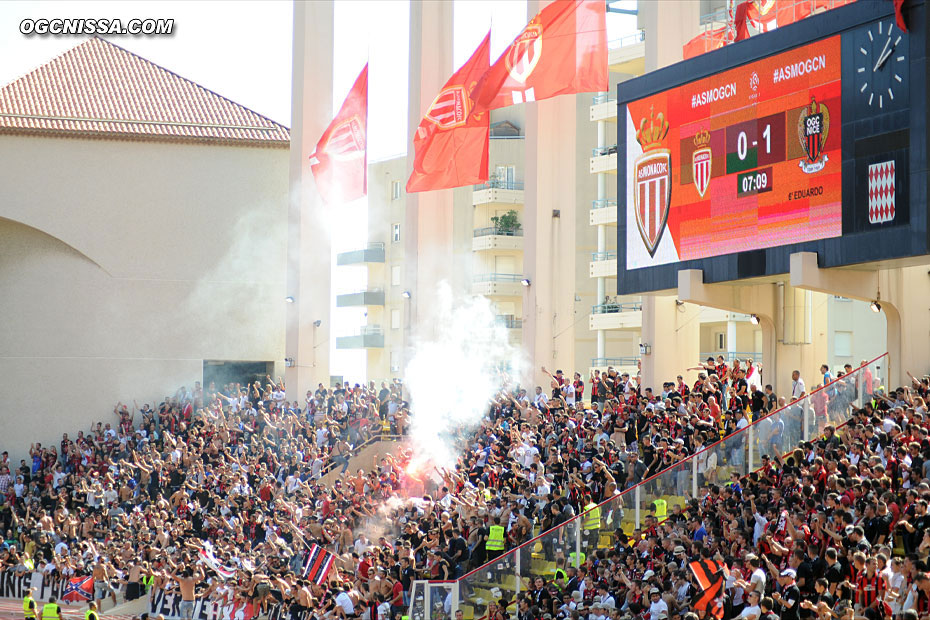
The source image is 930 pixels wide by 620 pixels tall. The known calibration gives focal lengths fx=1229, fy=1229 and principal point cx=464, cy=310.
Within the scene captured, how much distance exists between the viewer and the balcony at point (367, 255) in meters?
78.2

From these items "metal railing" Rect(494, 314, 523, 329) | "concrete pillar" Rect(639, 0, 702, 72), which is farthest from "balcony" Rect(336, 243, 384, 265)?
"concrete pillar" Rect(639, 0, 702, 72)

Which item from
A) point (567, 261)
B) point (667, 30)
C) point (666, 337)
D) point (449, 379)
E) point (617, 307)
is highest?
point (667, 30)

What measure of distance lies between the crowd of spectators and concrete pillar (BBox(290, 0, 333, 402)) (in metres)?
3.43

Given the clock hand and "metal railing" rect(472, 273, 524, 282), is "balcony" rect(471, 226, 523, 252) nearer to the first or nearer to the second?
"metal railing" rect(472, 273, 524, 282)

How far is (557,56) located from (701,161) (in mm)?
4345

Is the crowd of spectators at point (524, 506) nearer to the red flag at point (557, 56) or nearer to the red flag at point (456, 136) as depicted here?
the red flag at point (456, 136)

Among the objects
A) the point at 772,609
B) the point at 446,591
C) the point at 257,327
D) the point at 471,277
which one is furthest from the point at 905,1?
the point at 471,277

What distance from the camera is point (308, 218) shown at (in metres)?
43.8

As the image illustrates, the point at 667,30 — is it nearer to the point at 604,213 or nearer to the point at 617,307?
the point at 604,213

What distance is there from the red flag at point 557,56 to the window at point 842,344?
27092 millimetres

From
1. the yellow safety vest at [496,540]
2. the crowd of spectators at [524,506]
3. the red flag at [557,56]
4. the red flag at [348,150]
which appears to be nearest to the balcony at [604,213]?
the red flag at [348,150]

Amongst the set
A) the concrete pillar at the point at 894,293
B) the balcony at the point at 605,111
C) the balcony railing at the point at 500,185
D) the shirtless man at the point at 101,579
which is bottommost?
the shirtless man at the point at 101,579

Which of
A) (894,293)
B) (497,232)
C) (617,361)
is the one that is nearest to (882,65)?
(894,293)

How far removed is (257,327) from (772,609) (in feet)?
120
